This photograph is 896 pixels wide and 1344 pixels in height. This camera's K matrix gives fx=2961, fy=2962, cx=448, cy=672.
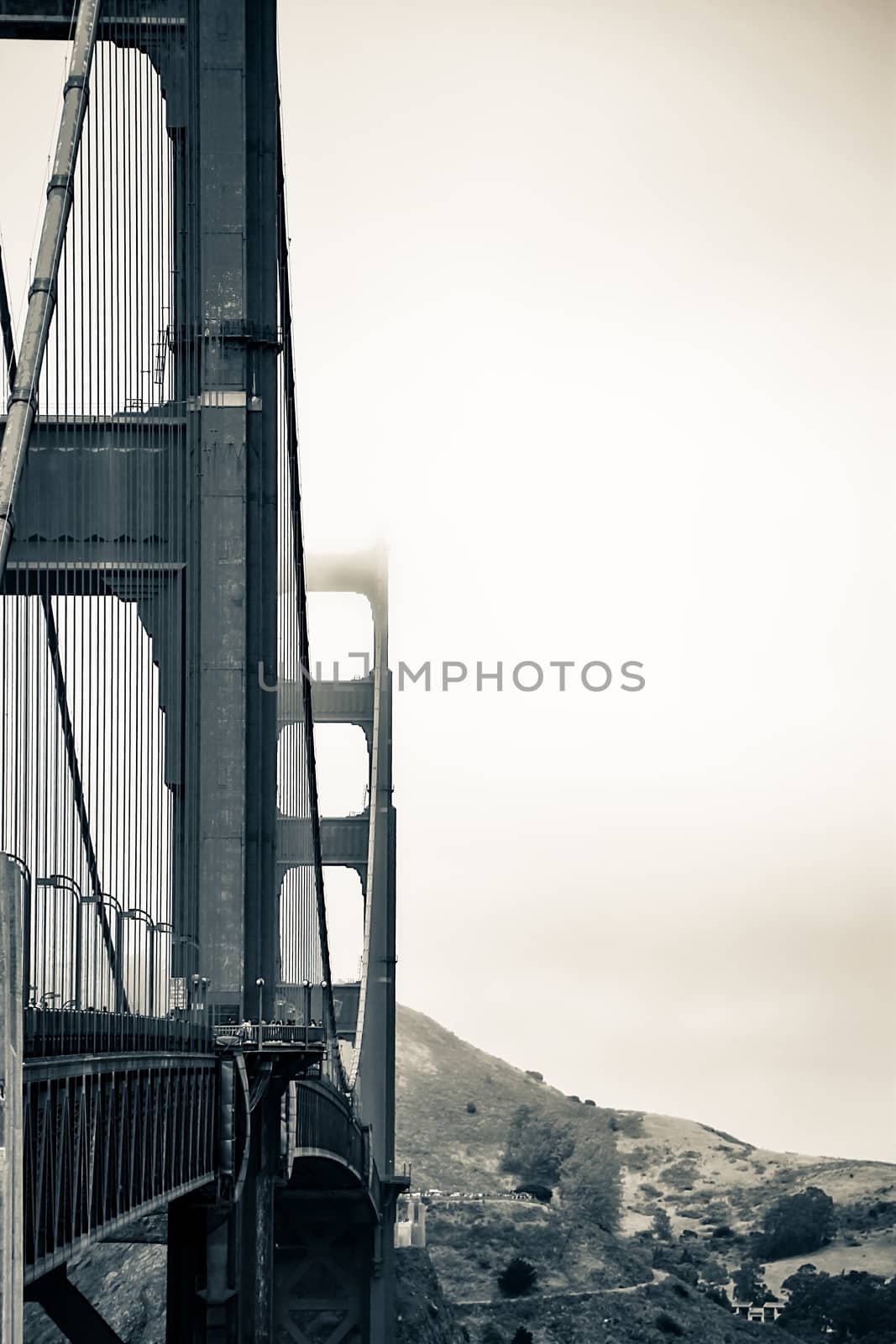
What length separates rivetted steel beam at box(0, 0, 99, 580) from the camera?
17.9 metres

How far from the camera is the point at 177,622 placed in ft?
92.7

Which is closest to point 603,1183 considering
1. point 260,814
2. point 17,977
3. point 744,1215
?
point 744,1215

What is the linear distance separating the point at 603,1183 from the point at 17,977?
7232 inches

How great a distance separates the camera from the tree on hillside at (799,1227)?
162m

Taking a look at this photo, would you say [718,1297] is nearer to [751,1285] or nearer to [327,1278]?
[751,1285]

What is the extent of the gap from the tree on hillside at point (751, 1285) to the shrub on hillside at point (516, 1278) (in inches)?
812

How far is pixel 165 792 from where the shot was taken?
27875 millimetres

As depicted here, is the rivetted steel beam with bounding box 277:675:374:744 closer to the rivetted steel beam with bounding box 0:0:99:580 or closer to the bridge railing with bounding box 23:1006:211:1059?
the rivetted steel beam with bounding box 0:0:99:580

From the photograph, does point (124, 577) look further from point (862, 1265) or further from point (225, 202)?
point (862, 1265)

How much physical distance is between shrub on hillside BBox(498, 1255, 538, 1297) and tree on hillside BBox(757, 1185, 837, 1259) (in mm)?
37135

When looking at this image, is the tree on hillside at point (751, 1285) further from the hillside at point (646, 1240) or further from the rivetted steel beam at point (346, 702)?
the rivetted steel beam at point (346, 702)

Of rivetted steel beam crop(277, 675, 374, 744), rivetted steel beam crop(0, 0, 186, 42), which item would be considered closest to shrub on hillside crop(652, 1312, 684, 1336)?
rivetted steel beam crop(277, 675, 374, 744)

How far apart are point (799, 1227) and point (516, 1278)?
40459 millimetres

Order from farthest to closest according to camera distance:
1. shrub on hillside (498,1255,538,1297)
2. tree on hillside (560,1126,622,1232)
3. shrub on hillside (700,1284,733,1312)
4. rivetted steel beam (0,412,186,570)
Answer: tree on hillside (560,1126,622,1232)
shrub on hillside (700,1284,733,1312)
shrub on hillside (498,1255,538,1297)
rivetted steel beam (0,412,186,570)
